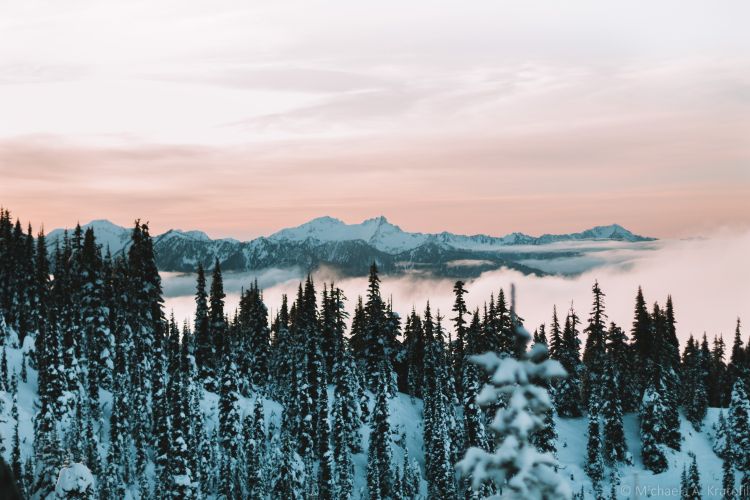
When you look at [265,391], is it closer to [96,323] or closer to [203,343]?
[203,343]

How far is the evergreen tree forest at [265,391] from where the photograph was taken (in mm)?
58688

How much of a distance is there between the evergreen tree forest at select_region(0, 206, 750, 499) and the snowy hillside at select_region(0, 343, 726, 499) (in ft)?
1.46

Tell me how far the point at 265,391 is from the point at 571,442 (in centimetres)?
4212

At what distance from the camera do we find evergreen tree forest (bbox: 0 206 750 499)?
2311 inches

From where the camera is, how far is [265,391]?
317ft

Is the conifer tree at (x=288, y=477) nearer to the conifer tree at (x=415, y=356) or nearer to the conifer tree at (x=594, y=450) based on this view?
the conifer tree at (x=594, y=450)

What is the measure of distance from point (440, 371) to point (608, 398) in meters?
21.9

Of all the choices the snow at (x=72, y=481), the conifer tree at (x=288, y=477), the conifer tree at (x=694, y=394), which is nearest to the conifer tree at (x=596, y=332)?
the conifer tree at (x=694, y=394)

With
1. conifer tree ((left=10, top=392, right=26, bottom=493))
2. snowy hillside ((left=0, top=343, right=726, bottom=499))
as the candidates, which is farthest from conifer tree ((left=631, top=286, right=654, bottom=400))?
conifer tree ((left=10, top=392, right=26, bottom=493))

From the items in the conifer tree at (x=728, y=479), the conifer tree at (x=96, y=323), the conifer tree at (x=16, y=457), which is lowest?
the conifer tree at (x=728, y=479)

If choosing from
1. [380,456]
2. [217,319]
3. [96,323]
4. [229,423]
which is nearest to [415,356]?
[380,456]

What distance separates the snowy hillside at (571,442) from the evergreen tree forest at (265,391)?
1.46ft

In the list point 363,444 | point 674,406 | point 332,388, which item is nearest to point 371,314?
point 332,388

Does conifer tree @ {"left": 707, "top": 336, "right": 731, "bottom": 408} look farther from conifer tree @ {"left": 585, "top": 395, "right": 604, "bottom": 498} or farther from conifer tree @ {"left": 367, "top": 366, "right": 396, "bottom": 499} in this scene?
conifer tree @ {"left": 367, "top": 366, "right": 396, "bottom": 499}
